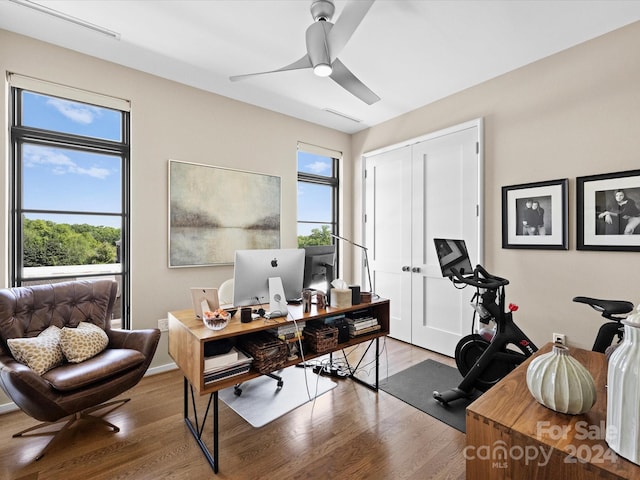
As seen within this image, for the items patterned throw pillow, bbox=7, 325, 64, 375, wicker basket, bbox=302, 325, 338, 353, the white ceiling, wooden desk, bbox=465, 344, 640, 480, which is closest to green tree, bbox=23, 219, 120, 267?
patterned throw pillow, bbox=7, 325, 64, 375

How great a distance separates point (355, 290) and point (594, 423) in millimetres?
1636

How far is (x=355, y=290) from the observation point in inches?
98.0

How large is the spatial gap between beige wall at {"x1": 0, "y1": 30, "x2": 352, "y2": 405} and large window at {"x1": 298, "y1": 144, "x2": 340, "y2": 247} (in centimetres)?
70

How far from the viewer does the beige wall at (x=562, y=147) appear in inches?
93.4

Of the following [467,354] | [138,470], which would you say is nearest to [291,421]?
[138,470]

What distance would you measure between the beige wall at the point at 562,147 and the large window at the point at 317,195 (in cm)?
195

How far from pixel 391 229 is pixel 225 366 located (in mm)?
2933

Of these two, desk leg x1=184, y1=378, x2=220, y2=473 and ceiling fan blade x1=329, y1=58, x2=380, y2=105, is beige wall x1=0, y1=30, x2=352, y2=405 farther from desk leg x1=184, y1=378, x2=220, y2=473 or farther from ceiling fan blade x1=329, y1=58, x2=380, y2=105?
ceiling fan blade x1=329, y1=58, x2=380, y2=105

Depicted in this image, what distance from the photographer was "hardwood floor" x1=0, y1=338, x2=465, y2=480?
5.82 feet

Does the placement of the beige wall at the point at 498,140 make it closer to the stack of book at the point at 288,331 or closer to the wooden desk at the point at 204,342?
the wooden desk at the point at 204,342

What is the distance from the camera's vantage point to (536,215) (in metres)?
2.82

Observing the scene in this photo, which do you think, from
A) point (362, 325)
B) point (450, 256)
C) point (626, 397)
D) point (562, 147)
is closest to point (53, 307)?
point (362, 325)

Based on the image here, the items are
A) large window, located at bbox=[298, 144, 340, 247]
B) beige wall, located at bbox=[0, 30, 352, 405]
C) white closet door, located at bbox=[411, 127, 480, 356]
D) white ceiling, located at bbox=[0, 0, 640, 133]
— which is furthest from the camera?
large window, located at bbox=[298, 144, 340, 247]

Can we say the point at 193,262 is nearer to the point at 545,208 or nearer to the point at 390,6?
the point at 390,6
